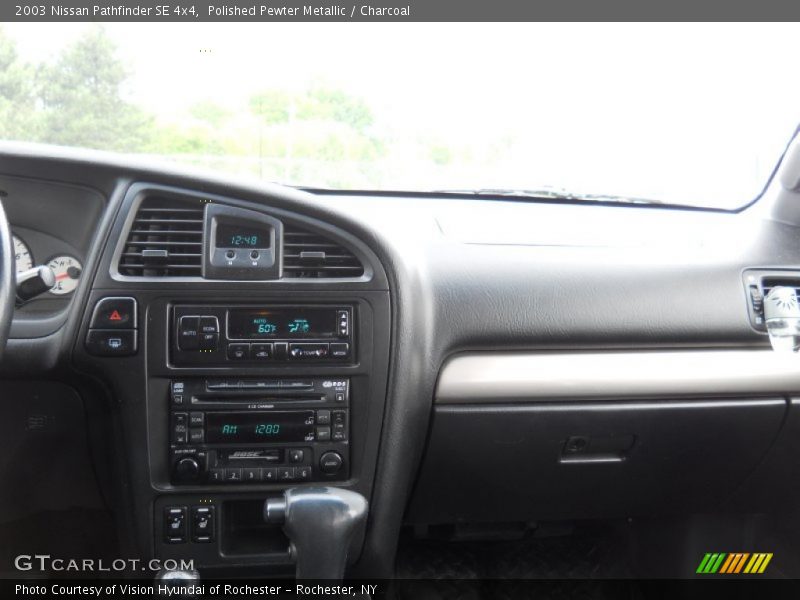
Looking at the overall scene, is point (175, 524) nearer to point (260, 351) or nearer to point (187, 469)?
point (187, 469)

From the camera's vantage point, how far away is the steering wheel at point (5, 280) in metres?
1.38

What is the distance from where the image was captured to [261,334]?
185 centimetres

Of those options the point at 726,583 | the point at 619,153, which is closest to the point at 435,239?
the point at 619,153

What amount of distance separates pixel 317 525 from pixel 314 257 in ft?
1.94

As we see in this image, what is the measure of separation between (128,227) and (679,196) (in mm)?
1723

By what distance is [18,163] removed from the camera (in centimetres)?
182

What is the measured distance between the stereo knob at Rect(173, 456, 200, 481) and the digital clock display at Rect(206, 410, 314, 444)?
6 centimetres

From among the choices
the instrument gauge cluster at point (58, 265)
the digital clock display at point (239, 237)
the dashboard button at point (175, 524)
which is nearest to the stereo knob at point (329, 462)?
the dashboard button at point (175, 524)

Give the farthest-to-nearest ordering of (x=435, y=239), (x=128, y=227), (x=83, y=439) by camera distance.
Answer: (x=435, y=239), (x=83, y=439), (x=128, y=227)

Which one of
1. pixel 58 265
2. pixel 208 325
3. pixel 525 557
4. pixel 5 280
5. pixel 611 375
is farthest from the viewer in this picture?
pixel 525 557

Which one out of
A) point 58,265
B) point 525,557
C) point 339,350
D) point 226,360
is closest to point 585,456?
point 525,557

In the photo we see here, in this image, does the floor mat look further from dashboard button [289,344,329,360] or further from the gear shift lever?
dashboard button [289,344,329,360]

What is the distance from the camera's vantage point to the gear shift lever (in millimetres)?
1729
